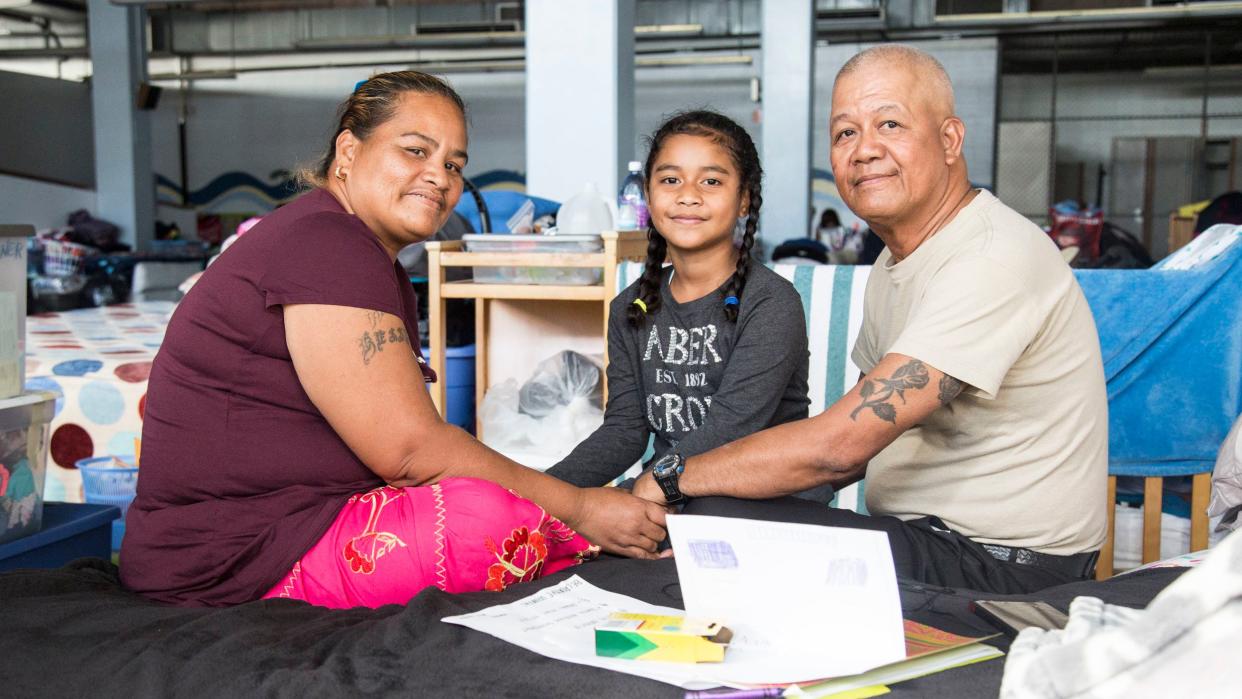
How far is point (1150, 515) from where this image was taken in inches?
109

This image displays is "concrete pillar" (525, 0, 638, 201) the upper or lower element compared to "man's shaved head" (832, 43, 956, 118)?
upper

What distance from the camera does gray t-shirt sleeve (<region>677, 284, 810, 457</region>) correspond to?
82.8 inches

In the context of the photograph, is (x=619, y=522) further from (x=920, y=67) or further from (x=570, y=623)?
(x=920, y=67)

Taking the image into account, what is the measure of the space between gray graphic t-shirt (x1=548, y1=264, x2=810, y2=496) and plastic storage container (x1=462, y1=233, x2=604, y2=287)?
0.79 meters

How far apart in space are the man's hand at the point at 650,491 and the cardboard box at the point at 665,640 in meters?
0.61

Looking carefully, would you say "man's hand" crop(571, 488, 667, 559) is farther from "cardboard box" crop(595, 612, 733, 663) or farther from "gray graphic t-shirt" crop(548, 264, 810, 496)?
"cardboard box" crop(595, 612, 733, 663)

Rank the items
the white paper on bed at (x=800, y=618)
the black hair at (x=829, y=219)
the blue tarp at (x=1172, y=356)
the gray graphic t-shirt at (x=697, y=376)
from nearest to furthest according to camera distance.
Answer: the white paper on bed at (x=800, y=618), the gray graphic t-shirt at (x=697, y=376), the blue tarp at (x=1172, y=356), the black hair at (x=829, y=219)

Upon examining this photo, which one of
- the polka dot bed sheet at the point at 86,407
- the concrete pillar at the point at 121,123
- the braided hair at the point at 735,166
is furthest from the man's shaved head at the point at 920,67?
the concrete pillar at the point at 121,123

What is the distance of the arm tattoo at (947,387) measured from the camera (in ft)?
5.45

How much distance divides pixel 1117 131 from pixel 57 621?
14.5m

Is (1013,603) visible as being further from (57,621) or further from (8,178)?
(8,178)

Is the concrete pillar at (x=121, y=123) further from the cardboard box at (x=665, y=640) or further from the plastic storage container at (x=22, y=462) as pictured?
the cardboard box at (x=665, y=640)

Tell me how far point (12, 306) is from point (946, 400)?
1749 millimetres

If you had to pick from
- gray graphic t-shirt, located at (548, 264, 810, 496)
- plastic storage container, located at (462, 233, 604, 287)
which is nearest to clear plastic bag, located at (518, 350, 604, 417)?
plastic storage container, located at (462, 233, 604, 287)
